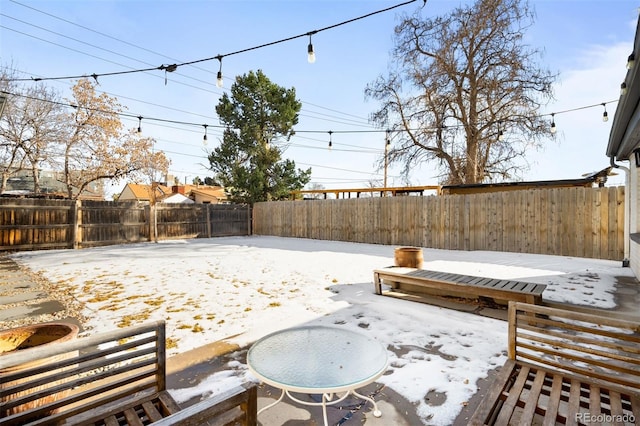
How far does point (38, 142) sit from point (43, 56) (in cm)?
383

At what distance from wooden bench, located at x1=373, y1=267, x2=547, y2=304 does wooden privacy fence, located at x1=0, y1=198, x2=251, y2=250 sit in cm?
1145

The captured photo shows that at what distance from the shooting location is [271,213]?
1547cm

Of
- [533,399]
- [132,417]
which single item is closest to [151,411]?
[132,417]

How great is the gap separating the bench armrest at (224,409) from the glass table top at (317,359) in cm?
42

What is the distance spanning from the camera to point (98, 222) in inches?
450

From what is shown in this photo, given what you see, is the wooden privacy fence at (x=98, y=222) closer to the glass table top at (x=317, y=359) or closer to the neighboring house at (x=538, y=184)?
the neighboring house at (x=538, y=184)

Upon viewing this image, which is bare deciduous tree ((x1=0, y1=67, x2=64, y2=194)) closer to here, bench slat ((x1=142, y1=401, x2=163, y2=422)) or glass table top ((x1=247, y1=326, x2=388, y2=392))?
bench slat ((x1=142, y1=401, x2=163, y2=422))

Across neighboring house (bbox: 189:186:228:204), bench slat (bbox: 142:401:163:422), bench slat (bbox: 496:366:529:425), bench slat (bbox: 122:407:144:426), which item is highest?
neighboring house (bbox: 189:186:228:204)

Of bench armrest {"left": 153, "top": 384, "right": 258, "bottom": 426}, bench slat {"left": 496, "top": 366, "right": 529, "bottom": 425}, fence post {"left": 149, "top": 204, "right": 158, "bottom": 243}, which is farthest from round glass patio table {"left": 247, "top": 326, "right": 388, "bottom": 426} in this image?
fence post {"left": 149, "top": 204, "right": 158, "bottom": 243}

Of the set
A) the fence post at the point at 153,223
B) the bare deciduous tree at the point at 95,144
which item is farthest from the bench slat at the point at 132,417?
the bare deciduous tree at the point at 95,144

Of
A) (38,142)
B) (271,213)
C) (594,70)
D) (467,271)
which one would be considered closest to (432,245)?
(467,271)

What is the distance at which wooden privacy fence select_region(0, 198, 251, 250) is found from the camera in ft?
32.3

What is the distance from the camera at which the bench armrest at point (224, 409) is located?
975 mm

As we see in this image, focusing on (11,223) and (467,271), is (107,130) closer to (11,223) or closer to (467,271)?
(11,223)
